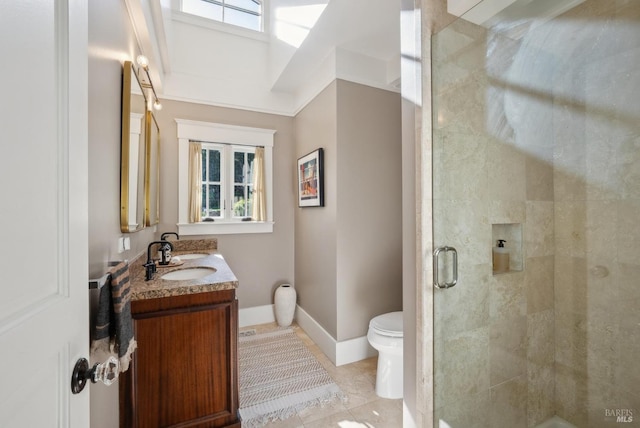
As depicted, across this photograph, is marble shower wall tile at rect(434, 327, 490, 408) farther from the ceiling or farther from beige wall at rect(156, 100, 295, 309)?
beige wall at rect(156, 100, 295, 309)

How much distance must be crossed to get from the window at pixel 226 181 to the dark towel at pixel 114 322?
2.24m

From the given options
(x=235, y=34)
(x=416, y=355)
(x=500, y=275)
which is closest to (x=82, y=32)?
(x=416, y=355)

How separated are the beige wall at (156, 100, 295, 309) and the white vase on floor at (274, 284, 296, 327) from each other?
0.22m

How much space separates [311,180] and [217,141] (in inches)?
45.2

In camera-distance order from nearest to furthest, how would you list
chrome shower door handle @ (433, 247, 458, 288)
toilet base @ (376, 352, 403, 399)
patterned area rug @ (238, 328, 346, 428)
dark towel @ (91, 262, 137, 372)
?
dark towel @ (91, 262, 137, 372) → chrome shower door handle @ (433, 247, 458, 288) → patterned area rug @ (238, 328, 346, 428) → toilet base @ (376, 352, 403, 399)

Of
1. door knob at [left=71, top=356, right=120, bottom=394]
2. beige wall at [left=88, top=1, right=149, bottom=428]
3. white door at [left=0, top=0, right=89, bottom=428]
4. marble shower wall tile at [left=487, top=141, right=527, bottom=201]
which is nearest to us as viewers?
white door at [left=0, top=0, right=89, bottom=428]

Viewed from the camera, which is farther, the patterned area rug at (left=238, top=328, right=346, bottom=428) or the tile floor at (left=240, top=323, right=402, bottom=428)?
the patterned area rug at (left=238, top=328, right=346, bottom=428)

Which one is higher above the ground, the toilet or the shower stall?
the shower stall

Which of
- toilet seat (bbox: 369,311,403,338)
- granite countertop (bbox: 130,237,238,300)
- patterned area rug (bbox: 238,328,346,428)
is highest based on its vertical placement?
granite countertop (bbox: 130,237,238,300)

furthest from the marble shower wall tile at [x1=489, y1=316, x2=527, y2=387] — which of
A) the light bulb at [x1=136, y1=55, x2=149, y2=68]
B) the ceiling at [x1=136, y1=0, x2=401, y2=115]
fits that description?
the light bulb at [x1=136, y1=55, x2=149, y2=68]

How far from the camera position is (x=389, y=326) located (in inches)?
79.7

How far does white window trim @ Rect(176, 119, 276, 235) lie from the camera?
2.97 meters

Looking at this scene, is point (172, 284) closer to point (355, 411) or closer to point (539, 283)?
point (355, 411)

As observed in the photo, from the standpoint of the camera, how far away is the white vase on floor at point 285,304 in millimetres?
3143
